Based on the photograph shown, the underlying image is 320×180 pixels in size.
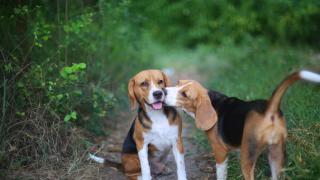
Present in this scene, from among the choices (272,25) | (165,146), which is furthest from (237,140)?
(272,25)

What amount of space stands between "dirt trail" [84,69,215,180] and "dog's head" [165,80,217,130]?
0.92 m

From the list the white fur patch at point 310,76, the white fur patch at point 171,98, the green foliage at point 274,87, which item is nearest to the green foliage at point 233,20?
the green foliage at point 274,87

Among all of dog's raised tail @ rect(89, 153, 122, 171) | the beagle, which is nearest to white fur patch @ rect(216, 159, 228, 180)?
the beagle

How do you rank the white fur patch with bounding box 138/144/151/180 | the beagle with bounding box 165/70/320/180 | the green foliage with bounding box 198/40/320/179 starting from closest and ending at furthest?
the beagle with bounding box 165/70/320/180
the green foliage with bounding box 198/40/320/179
the white fur patch with bounding box 138/144/151/180

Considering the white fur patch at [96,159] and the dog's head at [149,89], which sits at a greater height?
the dog's head at [149,89]

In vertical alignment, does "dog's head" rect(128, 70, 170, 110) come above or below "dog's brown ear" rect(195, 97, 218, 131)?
above

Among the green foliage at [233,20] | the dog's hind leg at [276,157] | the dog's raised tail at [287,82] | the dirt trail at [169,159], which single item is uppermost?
the green foliage at [233,20]

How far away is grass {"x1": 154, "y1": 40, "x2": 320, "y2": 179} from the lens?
559cm

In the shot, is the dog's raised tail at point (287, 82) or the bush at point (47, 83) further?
the bush at point (47, 83)

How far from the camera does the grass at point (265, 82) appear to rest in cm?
559

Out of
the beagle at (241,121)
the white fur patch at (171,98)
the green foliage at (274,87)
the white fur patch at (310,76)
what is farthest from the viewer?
the white fur patch at (171,98)

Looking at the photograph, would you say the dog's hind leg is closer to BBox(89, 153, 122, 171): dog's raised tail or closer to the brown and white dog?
the brown and white dog

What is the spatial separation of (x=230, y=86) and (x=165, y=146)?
4.17 meters

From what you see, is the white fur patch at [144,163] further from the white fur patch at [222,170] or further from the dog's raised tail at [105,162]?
the white fur patch at [222,170]
